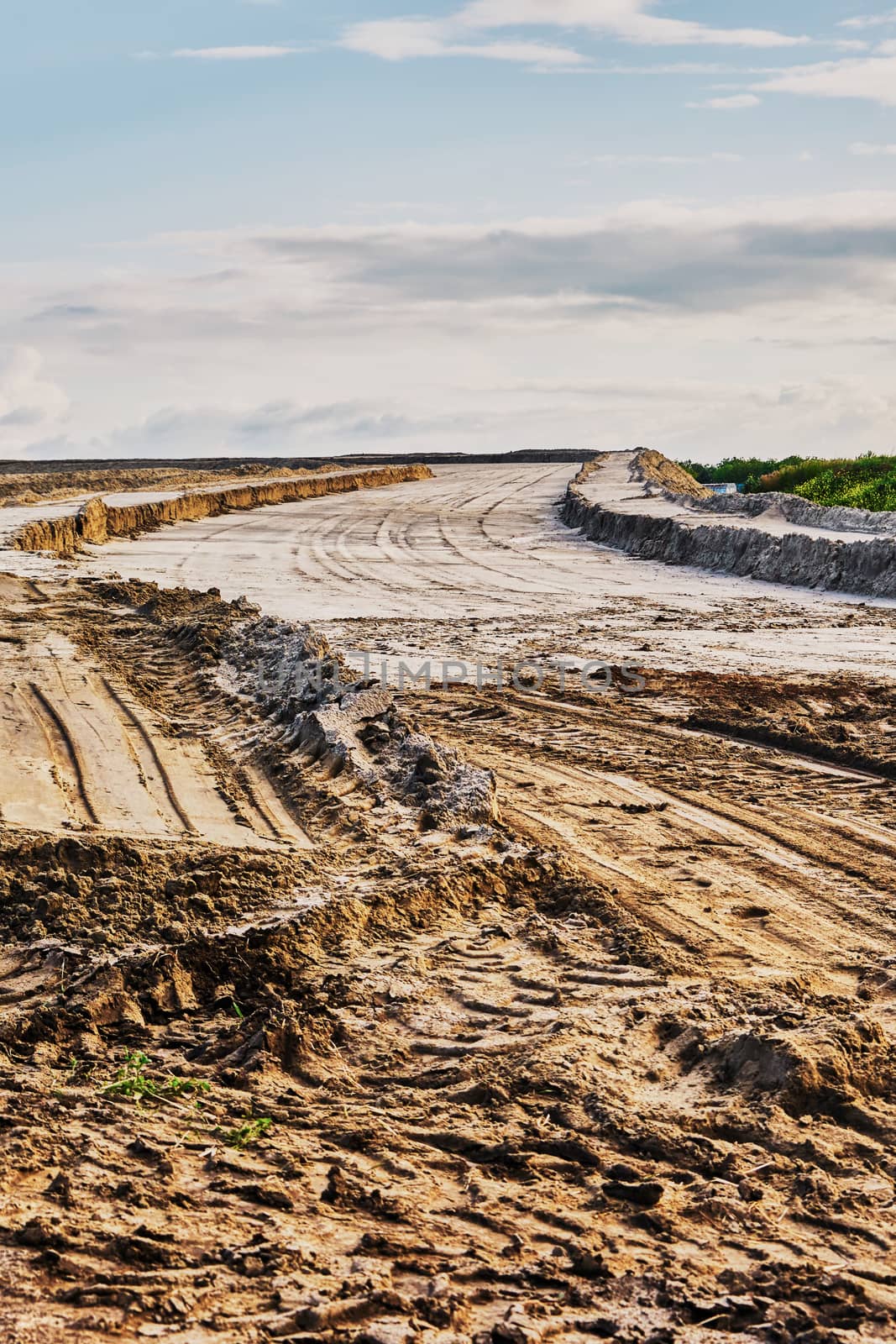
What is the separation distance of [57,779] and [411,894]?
9.36ft

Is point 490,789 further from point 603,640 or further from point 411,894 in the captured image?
point 603,640

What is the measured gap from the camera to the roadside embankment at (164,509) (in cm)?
2208

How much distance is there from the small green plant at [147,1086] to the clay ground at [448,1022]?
2 cm

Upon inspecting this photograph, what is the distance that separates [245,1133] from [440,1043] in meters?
0.94

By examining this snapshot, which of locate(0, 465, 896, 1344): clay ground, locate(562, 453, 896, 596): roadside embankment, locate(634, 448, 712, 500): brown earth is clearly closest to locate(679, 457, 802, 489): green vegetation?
locate(634, 448, 712, 500): brown earth

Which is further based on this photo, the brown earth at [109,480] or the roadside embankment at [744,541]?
the brown earth at [109,480]

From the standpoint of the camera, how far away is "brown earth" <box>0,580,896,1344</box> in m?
3.36

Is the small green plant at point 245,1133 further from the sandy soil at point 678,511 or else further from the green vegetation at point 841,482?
the green vegetation at point 841,482

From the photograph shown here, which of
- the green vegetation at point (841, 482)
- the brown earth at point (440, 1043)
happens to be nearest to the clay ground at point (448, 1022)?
the brown earth at point (440, 1043)

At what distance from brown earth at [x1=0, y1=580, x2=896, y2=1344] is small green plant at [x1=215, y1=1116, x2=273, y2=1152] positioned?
15 mm

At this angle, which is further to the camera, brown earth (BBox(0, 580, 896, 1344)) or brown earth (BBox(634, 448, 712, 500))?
brown earth (BBox(634, 448, 712, 500))

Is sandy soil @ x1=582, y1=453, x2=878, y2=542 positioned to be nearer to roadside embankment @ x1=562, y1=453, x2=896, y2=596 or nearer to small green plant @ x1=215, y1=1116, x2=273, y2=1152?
roadside embankment @ x1=562, y1=453, x2=896, y2=596

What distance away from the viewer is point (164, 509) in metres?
29.1

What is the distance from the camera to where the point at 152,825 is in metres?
7.12
